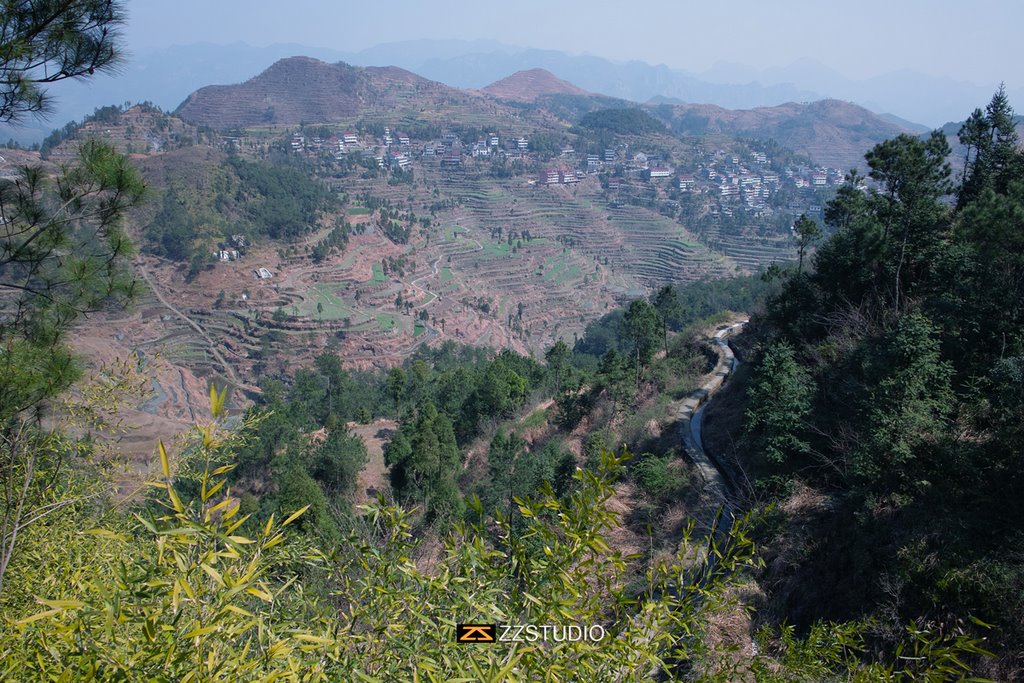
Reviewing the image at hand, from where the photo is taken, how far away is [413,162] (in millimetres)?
87000

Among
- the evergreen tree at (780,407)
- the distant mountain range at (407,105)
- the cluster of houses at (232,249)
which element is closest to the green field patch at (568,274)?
the cluster of houses at (232,249)

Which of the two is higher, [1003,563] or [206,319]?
[1003,563]

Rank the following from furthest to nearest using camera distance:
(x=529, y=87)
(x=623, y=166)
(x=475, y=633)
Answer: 1. (x=529, y=87)
2. (x=623, y=166)
3. (x=475, y=633)

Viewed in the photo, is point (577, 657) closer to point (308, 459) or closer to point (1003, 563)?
point (1003, 563)

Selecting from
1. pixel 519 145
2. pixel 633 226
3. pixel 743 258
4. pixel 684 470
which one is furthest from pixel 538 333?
pixel 519 145

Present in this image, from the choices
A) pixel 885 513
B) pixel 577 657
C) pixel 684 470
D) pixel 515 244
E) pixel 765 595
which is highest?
pixel 577 657

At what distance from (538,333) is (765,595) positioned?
4349cm

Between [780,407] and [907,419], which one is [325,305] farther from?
[907,419]

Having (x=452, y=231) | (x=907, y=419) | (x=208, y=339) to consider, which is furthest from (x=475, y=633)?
(x=452, y=231)

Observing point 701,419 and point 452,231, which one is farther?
point 452,231

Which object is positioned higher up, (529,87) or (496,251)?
(529,87)

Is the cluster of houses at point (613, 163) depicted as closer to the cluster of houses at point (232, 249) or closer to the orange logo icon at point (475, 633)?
the cluster of houses at point (232, 249)

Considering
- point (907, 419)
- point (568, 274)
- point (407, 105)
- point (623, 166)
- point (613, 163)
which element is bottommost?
point (568, 274)

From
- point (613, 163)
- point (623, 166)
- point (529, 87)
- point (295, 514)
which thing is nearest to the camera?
point (295, 514)
